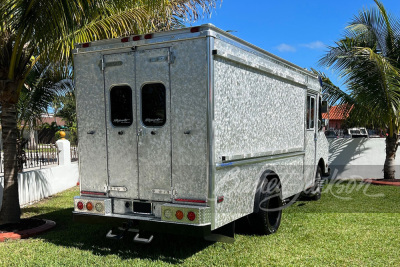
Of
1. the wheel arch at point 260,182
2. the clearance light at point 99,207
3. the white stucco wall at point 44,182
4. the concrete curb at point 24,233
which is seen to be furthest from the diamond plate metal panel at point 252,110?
the white stucco wall at point 44,182

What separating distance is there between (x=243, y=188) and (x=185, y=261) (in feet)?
3.98

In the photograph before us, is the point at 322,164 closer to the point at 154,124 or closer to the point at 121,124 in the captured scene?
the point at 154,124

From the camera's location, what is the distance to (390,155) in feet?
36.0

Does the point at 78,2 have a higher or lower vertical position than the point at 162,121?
higher

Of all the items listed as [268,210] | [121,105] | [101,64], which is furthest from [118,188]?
[268,210]

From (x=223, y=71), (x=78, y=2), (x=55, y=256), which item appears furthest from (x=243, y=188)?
(x=78, y=2)

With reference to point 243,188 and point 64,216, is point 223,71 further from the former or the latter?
point 64,216

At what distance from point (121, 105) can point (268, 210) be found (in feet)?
8.97

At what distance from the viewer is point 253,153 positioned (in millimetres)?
5082

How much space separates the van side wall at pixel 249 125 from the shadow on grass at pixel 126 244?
2.93 ft

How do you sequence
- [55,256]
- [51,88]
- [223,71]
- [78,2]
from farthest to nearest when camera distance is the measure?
1. [51,88]
2. [78,2]
3. [55,256]
4. [223,71]

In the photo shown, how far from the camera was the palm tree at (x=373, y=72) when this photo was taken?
9750 mm

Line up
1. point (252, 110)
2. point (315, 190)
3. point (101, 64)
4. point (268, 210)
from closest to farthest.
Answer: point (101, 64), point (252, 110), point (268, 210), point (315, 190)

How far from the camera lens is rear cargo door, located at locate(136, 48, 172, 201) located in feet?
14.6
